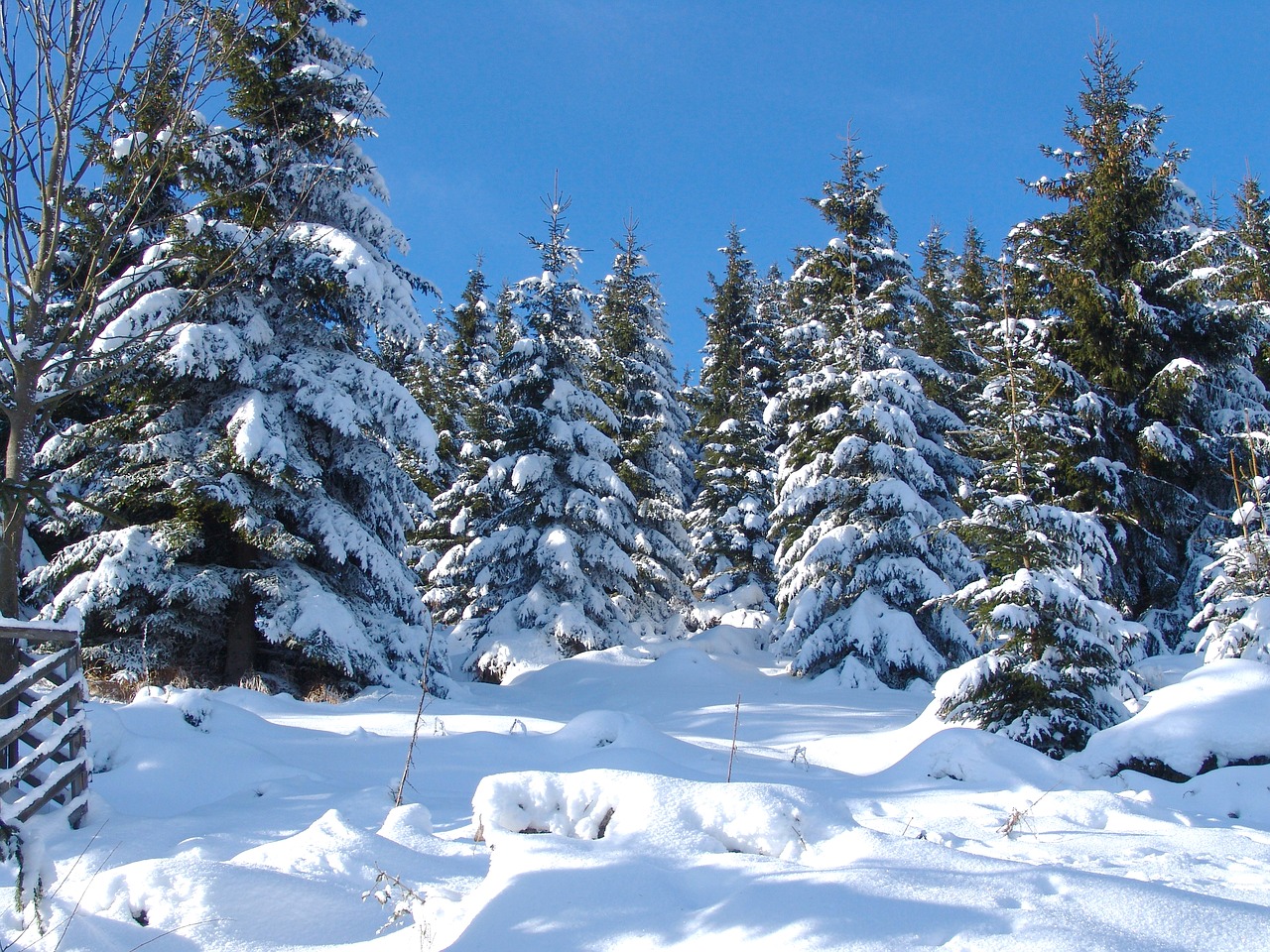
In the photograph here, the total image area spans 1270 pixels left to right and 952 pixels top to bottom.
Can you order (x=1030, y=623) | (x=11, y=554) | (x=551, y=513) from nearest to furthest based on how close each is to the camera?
(x=11, y=554), (x=1030, y=623), (x=551, y=513)

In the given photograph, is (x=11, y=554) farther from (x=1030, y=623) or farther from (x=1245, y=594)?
(x=1245, y=594)

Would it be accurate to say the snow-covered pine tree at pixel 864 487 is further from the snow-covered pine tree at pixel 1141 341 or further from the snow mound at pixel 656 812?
the snow mound at pixel 656 812

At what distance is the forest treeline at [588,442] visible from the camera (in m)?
8.66

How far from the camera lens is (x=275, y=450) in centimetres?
1102

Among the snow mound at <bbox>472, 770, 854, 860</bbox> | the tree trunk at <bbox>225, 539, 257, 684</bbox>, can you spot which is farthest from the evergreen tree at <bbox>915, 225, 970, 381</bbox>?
the snow mound at <bbox>472, 770, 854, 860</bbox>

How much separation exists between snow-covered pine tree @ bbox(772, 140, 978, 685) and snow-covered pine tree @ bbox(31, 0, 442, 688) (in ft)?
25.3

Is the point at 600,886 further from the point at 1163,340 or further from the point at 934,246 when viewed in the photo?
the point at 934,246

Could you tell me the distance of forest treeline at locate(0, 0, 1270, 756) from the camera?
8656mm

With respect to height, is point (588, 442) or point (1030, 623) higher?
point (588, 442)

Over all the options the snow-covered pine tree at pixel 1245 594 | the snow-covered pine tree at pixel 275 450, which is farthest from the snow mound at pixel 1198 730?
the snow-covered pine tree at pixel 275 450

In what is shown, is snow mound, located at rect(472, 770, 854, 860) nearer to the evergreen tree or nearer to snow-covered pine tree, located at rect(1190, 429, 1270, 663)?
snow-covered pine tree, located at rect(1190, 429, 1270, 663)

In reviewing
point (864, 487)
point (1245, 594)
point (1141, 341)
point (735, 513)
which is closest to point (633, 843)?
point (1245, 594)

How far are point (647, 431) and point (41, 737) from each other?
19.0m

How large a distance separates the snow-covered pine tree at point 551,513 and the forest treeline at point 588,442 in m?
0.10
